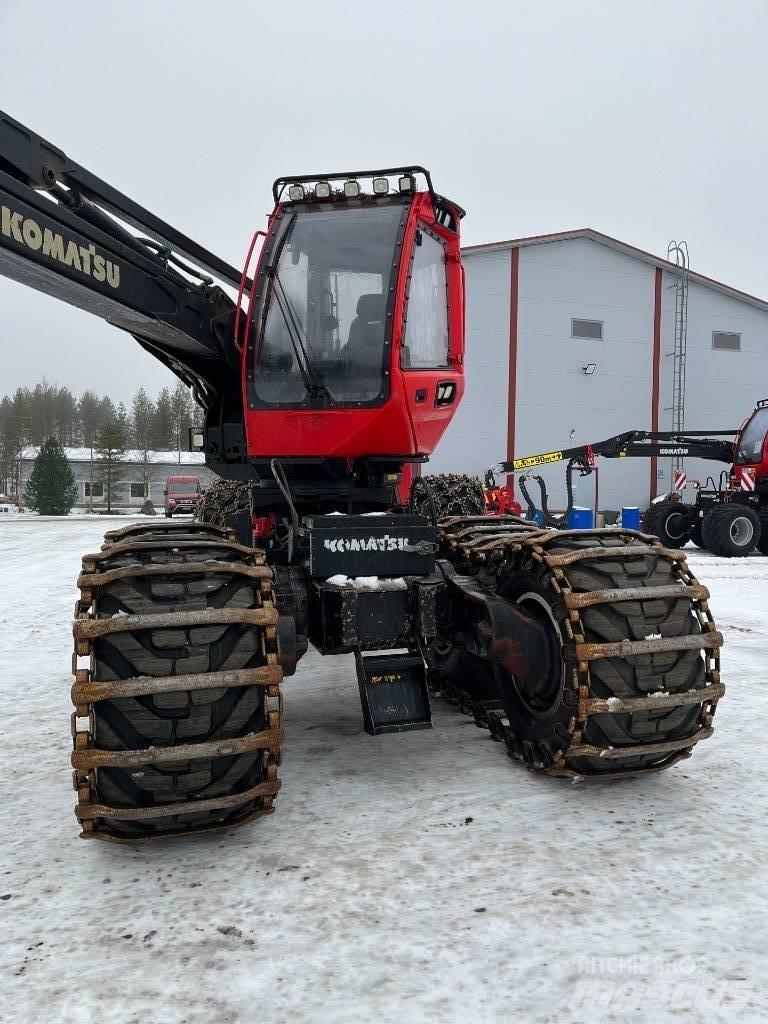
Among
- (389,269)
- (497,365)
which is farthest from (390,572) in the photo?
(497,365)

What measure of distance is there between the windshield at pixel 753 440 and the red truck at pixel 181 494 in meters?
27.8

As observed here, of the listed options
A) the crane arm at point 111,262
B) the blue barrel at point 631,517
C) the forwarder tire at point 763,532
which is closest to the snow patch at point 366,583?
the crane arm at point 111,262

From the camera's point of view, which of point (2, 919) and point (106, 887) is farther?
point (106, 887)

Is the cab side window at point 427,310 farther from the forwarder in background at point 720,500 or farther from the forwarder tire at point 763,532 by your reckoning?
the forwarder tire at point 763,532

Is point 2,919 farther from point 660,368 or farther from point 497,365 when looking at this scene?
point 660,368

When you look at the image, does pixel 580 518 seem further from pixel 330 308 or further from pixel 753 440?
pixel 330 308

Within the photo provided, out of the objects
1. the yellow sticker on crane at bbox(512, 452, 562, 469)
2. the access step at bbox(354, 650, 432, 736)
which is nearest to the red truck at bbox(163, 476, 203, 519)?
the yellow sticker on crane at bbox(512, 452, 562, 469)

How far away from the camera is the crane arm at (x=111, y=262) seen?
3348 millimetres

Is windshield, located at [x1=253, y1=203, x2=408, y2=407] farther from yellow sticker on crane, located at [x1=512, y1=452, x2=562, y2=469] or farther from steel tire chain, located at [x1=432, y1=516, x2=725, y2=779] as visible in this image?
yellow sticker on crane, located at [x1=512, y1=452, x2=562, y2=469]

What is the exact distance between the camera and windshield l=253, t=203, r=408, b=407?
4.31 m

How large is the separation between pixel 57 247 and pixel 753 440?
1764cm

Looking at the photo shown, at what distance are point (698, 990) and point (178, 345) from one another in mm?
3796

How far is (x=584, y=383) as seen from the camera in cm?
2603

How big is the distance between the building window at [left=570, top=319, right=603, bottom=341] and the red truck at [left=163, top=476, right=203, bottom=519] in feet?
70.5
